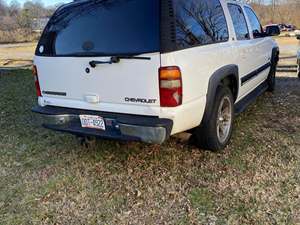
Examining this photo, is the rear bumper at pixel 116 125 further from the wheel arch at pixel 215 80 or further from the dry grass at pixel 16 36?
the dry grass at pixel 16 36

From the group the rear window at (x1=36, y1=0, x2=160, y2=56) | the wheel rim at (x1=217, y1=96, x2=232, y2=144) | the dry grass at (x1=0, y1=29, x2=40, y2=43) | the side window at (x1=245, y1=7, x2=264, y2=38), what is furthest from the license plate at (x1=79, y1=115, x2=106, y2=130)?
the dry grass at (x1=0, y1=29, x2=40, y2=43)

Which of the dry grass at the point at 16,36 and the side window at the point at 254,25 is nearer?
the side window at the point at 254,25

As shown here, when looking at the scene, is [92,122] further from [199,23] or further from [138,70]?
[199,23]

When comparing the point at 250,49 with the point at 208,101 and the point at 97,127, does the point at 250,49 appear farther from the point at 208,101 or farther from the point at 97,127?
the point at 97,127

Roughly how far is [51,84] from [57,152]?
3.46ft

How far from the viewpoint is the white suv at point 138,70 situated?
290cm

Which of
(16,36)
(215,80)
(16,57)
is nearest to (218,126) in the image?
(215,80)

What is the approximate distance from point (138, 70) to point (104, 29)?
0.63 metres

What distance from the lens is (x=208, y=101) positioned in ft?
11.1

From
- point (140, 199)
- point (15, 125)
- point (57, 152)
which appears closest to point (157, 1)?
point (140, 199)

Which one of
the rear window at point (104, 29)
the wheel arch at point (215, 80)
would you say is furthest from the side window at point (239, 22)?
the rear window at point (104, 29)

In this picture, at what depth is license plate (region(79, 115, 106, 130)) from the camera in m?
3.22

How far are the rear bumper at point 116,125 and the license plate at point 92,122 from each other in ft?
0.12

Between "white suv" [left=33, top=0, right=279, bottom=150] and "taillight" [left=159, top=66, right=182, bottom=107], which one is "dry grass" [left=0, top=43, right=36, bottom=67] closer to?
"white suv" [left=33, top=0, right=279, bottom=150]
